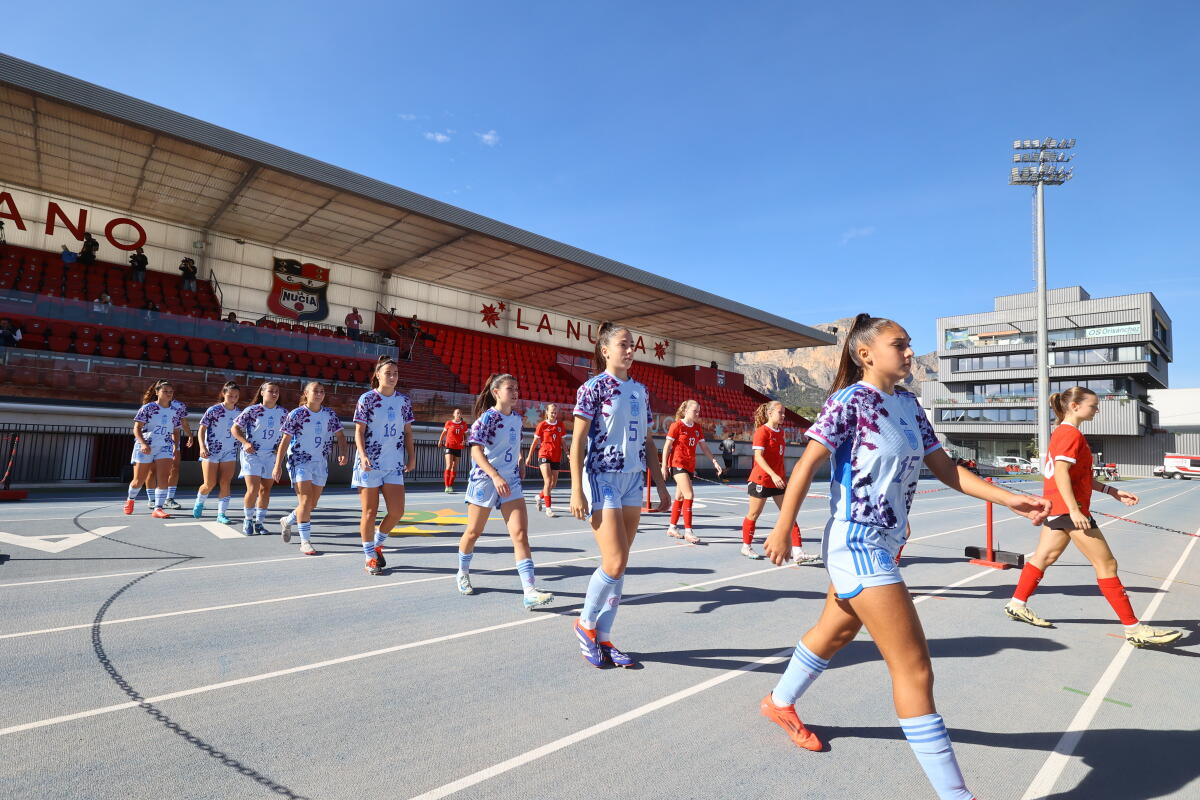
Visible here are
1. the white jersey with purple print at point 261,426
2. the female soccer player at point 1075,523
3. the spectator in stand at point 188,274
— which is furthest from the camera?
the spectator in stand at point 188,274

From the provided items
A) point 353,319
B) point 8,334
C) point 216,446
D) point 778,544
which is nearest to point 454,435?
point 216,446

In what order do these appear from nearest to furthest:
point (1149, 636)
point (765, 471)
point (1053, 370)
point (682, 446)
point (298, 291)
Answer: point (1149, 636) < point (765, 471) < point (682, 446) < point (298, 291) < point (1053, 370)

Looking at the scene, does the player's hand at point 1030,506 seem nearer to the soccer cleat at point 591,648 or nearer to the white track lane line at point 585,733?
the white track lane line at point 585,733

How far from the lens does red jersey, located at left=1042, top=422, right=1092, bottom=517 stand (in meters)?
4.83

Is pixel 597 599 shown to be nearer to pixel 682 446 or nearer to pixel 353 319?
pixel 682 446

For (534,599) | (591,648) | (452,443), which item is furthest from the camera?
(452,443)

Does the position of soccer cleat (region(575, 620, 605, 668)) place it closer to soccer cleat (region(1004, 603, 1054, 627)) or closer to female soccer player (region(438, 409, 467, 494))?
soccer cleat (region(1004, 603, 1054, 627))

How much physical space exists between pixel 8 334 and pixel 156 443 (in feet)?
28.1

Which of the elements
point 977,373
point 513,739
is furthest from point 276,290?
point 977,373

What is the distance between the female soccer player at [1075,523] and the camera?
15.3ft

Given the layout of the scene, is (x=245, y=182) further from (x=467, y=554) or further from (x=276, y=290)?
(x=467, y=554)

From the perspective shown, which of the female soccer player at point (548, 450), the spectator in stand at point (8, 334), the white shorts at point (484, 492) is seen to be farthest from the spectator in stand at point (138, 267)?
the white shorts at point (484, 492)

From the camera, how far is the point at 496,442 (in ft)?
18.4

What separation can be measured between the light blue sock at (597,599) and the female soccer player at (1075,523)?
11.1 ft
